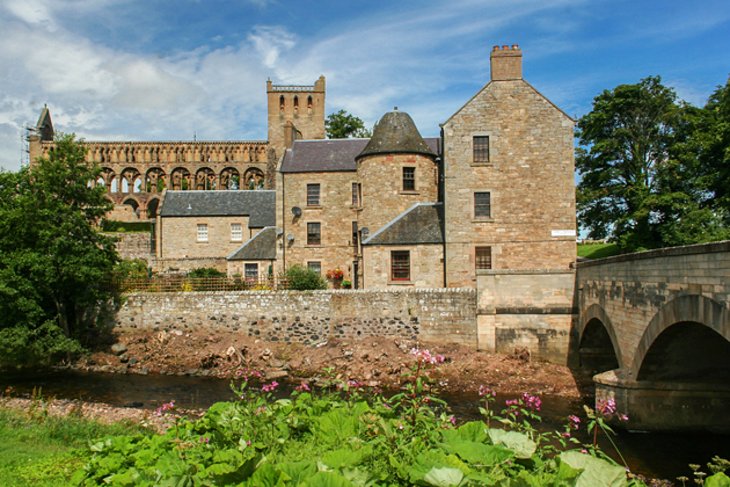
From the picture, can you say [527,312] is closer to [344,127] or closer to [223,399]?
[223,399]

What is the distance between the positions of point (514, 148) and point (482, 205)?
2.86 metres

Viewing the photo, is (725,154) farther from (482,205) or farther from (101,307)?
(101,307)

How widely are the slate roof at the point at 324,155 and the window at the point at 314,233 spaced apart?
3.18 metres

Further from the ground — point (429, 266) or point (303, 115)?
point (303, 115)

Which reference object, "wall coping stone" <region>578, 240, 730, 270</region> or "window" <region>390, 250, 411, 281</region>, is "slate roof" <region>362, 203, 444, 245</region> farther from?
"wall coping stone" <region>578, 240, 730, 270</region>

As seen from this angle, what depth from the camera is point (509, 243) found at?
957 inches

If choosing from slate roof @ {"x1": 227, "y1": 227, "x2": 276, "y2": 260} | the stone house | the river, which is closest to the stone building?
the stone house

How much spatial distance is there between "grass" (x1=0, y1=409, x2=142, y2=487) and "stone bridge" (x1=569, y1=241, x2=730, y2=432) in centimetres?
1118

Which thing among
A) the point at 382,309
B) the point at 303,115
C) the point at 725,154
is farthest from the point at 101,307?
the point at 303,115

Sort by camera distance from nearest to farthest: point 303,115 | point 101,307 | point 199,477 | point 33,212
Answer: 1. point 199,477
2. point 33,212
3. point 101,307
4. point 303,115

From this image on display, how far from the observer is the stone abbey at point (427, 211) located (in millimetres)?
23922

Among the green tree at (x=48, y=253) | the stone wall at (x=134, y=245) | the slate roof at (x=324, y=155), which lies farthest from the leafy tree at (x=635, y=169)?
the stone wall at (x=134, y=245)

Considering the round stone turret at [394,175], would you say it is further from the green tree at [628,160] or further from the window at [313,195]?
the green tree at [628,160]

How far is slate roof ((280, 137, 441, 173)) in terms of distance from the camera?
31.4m
